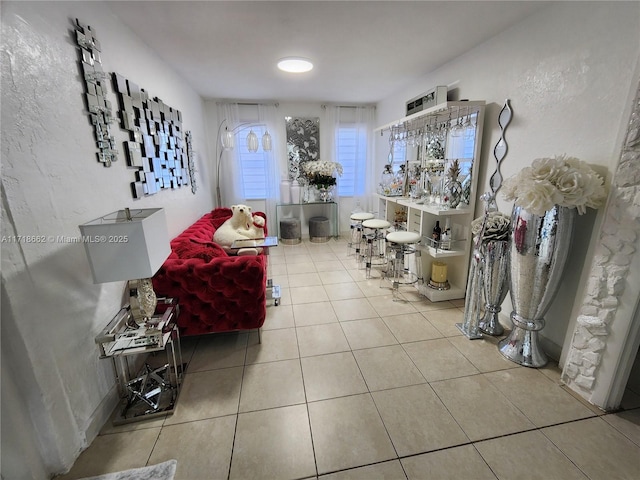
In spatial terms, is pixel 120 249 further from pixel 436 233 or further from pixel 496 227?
pixel 436 233

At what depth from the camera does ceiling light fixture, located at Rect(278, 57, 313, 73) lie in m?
2.84

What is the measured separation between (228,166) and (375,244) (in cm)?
293

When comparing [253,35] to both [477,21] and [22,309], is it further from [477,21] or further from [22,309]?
[22,309]

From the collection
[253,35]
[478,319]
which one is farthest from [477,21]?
[478,319]

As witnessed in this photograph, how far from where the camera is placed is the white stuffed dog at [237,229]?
2860 mm

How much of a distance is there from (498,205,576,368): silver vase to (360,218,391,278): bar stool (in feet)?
5.14

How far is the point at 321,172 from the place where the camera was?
4789mm

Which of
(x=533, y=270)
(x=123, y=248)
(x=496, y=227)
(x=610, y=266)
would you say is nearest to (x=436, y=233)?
(x=496, y=227)

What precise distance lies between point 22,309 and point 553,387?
9.35ft

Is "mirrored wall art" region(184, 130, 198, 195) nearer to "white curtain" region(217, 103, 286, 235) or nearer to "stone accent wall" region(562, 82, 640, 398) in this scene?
"white curtain" region(217, 103, 286, 235)

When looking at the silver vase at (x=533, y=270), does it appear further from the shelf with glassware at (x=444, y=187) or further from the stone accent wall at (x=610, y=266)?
the shelf with glassware at (x=444, y=187)

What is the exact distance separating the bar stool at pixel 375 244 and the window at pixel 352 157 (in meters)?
1.50

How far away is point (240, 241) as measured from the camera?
2.71 metres

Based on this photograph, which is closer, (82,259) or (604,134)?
(82,259)
